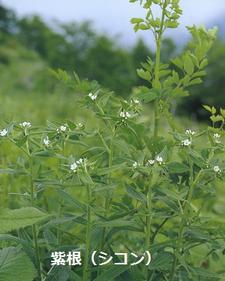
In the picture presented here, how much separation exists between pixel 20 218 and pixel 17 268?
12 cm

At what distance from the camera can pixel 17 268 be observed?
3.91 ft

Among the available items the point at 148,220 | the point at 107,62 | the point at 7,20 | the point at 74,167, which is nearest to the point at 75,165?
the point at 74,167

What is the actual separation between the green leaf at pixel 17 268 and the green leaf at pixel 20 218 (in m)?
0.10

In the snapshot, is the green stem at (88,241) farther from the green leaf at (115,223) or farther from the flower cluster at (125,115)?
the flower cluster at (125,115)

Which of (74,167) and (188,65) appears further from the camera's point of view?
(188,65)

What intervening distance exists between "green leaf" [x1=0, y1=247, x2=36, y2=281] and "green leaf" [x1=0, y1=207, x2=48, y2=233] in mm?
100

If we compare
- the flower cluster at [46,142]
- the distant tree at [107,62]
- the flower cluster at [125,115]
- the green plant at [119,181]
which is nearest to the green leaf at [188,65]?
the green plant at [119,181]

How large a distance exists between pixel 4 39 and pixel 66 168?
35.9 meters

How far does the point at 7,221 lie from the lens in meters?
1.14

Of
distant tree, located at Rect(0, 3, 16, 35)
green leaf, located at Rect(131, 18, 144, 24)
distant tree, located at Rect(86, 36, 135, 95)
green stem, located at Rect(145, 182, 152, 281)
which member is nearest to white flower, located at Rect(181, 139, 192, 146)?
green stem, located at Rect(145, 182, 152, 281)

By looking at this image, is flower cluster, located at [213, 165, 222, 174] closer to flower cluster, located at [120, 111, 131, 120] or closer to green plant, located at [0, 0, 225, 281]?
green plant, located at [0, 0, 225, 281]

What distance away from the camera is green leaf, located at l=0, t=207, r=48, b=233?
1.12m

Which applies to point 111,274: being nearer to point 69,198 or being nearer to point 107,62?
point 69,198

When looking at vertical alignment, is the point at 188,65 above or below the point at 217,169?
above
